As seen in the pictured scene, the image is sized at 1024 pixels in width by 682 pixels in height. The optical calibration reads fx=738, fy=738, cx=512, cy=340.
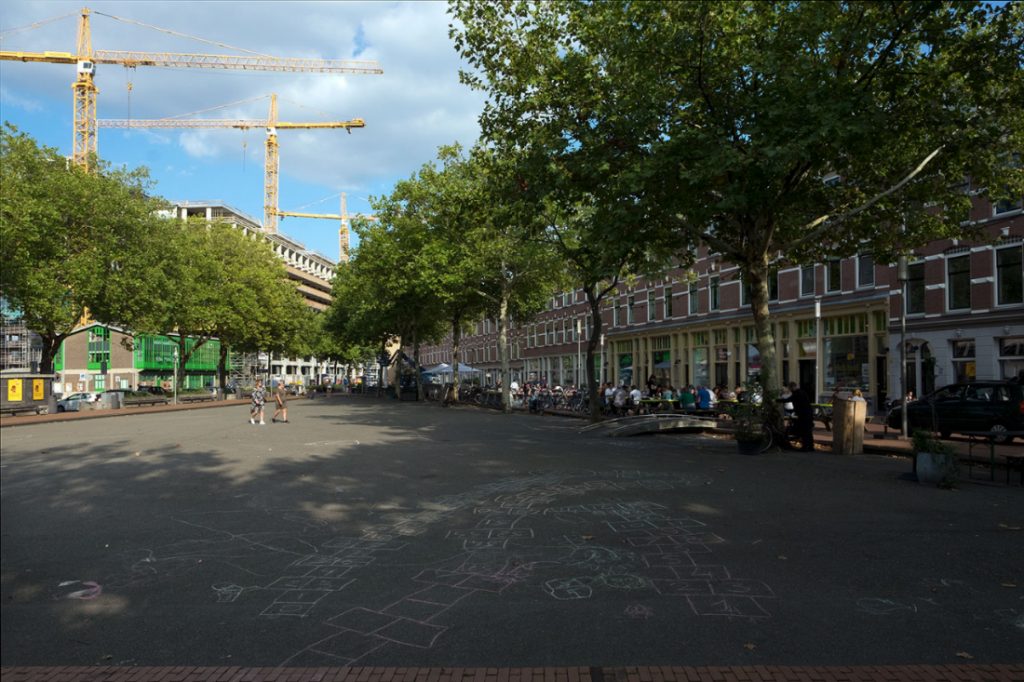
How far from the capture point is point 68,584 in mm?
5742

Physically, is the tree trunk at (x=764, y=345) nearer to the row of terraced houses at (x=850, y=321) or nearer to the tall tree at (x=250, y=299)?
the row of terraced houses at (x=850, y=321)

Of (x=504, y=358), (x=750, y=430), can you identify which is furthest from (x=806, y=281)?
(x=750, y=430)

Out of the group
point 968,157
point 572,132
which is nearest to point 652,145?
point 572,132

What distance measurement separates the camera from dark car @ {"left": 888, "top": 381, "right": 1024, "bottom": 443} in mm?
19938

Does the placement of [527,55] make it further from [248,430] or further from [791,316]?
[791,316]

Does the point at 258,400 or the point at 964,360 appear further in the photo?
the point at 964,360

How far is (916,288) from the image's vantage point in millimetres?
31047

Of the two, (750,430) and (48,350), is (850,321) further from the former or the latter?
(48,350)

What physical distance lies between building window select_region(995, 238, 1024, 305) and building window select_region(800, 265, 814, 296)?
9.27 m

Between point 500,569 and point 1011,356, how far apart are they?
27.6 meters

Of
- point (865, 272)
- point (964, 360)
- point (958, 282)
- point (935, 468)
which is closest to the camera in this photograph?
point (935, 468)

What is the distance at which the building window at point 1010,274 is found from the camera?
26.8 m

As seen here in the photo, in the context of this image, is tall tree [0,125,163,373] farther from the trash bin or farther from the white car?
the trash bin

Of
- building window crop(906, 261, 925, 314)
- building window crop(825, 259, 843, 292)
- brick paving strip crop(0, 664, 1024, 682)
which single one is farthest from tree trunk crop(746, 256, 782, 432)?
building window crop(825, 259, 843, 292)
